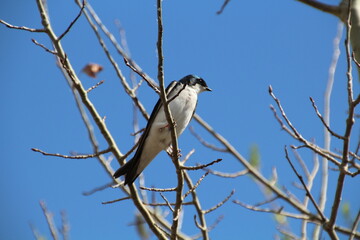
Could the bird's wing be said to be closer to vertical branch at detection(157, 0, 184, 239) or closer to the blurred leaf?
the blurred leaf

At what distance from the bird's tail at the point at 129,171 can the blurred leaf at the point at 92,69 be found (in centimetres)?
134

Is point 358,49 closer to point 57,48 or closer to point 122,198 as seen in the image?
point 122,198

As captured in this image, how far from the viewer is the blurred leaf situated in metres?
4.95

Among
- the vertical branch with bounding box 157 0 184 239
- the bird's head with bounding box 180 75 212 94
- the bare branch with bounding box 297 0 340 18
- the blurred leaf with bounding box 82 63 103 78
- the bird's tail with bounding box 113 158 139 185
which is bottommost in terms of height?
the vertical branch with bounding box 157 0 184 239

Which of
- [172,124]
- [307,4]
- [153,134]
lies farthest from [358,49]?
[153,134]

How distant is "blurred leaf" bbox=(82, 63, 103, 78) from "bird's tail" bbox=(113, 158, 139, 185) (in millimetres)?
1337

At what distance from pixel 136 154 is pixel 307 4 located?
1.95m

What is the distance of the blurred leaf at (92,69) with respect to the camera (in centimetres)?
495

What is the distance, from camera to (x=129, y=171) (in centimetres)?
399

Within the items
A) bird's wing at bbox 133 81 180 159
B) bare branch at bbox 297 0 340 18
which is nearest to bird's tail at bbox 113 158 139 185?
bird's wing at bbox 133 81 180 159

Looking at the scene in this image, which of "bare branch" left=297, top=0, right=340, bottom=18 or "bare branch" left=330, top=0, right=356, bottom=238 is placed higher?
"bare branch" left=297, top=0, right=340, bottom=18

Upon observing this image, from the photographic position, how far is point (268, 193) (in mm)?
4797

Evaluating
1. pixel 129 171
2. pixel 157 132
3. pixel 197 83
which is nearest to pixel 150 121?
pixel 157 132

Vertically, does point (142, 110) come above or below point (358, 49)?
above
